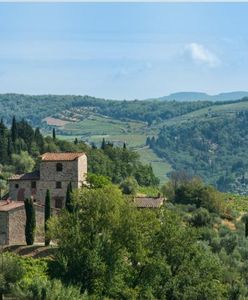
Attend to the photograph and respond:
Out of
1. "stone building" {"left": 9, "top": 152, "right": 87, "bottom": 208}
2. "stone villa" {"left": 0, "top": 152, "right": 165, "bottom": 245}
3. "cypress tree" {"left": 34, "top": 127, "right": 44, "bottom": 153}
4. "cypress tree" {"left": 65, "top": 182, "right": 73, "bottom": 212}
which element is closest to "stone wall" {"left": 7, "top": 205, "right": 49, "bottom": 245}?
"cypress tree" {"left": 65, "top": 182, "right": 73, "bottom": 212}

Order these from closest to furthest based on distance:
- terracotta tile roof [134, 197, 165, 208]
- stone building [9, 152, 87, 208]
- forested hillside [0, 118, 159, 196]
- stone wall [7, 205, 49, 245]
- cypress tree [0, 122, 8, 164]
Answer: stone wall [7, 205, 49, 245] → stone building [9, 152, 87, 208] → terracotta tile roof [134, 197, 165, 208] → forested hillside [0, 118, 159, 196] → cypress tree [0, 122, 8, 164]

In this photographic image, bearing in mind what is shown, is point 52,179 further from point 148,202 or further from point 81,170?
point 148,202

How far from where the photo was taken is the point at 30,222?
2461 inches

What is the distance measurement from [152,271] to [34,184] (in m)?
24.4

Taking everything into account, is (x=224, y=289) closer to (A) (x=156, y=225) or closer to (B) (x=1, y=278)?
(A) (x=156, y=225)

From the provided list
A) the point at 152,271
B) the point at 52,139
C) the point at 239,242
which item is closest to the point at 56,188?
the point at 239,242

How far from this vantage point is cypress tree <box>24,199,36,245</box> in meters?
62.3

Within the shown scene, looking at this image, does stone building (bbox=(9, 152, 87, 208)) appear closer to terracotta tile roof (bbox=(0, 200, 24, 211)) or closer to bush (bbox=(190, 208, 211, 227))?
terracotta tile roof (bbox=(0, 200, 24, 211))

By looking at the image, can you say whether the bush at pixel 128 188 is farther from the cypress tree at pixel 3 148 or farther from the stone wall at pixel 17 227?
the stone wall at pixel 17 227

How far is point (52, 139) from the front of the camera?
132250mm

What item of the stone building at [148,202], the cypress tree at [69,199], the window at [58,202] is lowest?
the stone building at [148,202]

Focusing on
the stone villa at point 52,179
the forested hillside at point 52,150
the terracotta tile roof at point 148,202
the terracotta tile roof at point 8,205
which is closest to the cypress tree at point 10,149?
the forested hillside at point 52,150

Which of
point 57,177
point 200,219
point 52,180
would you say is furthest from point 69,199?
point 200,219

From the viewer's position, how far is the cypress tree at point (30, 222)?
62.3 meters
